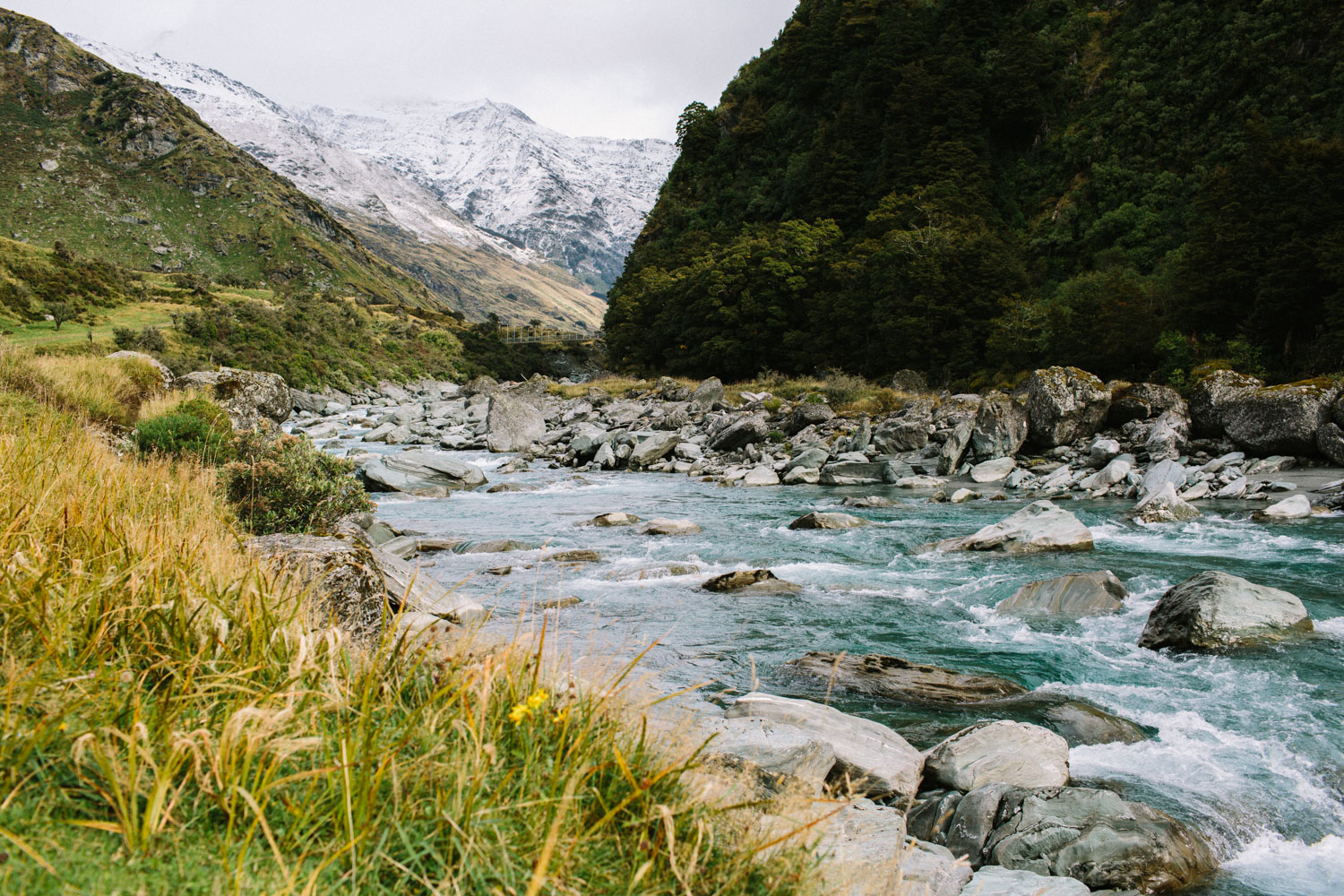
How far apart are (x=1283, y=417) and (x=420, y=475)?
77.6 ft

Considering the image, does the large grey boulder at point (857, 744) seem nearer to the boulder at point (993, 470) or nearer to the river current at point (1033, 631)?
the river current at point (1033, 631)

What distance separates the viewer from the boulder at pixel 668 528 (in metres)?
15.0

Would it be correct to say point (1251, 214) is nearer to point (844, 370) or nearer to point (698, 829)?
point (844, 370)

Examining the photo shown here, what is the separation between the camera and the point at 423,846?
208cm

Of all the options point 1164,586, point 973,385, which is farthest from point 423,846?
point 973,385

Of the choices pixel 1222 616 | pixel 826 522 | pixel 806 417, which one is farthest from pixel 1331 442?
pixel 806 417

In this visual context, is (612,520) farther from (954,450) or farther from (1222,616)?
(954,450)

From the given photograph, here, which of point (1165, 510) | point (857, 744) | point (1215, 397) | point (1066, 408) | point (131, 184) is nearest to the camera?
point (857, 744)

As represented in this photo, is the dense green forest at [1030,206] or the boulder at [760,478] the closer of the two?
the boulder at [760,478]

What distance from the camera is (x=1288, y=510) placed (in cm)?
1334

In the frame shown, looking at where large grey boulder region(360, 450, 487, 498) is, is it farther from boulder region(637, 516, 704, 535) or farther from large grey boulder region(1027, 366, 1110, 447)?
large grey boulder region(1027, 366, 1110, 447)

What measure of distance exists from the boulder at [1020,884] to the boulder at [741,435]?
78.9 ft

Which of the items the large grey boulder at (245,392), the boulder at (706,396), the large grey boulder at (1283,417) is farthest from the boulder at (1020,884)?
the boulder at (706,396)

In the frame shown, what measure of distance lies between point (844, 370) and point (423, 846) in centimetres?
4336
